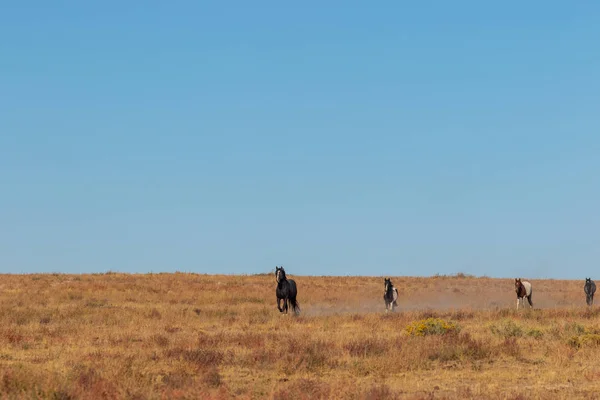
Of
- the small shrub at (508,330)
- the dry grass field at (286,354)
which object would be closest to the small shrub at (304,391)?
the dry grass field at (286,354)

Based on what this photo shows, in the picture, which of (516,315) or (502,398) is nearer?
(502,398)

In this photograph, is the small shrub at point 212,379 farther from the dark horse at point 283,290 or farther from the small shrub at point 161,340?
Answer: the dark horse at point 283,290

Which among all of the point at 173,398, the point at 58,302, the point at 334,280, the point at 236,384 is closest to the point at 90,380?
the point at 173,398

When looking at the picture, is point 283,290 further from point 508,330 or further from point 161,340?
point 161,340

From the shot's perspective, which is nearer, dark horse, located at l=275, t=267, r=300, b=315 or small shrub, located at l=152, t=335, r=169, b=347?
small shrub, located at l=152, t=335, r=169, b=347

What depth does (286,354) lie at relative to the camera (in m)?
15.5

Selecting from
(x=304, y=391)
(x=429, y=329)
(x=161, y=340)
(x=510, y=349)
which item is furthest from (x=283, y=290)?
(x=304, y=391)

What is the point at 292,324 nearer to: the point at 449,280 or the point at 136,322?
the point at 136,322

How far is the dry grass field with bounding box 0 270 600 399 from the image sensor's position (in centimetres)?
1152

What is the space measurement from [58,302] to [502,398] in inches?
1114

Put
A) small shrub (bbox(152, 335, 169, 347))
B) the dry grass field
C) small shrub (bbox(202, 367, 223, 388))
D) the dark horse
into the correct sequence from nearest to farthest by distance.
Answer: the dry grass field < small shrub (bbox(202, 367, 223, 388)) < small shrub (bbox(152, 335, 169, 347)) < the dark horse

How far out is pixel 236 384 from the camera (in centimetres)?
1295

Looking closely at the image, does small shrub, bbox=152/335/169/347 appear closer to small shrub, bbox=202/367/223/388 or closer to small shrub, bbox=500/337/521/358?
small shrub, bbox=202/367/223/388

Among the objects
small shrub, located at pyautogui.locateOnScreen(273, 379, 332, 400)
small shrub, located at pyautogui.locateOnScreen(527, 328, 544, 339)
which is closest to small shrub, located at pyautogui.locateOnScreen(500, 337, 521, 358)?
small shrub, located at pyautogui.locateOnScreen(527, 328, 544, 339)
